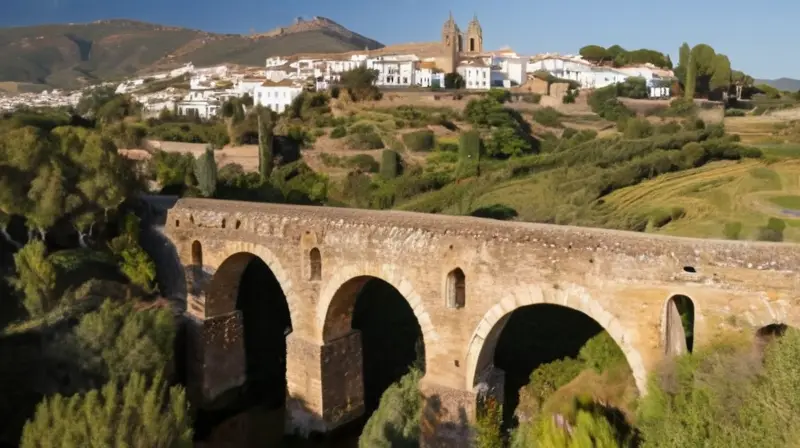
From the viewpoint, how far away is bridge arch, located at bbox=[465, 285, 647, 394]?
10.4 m

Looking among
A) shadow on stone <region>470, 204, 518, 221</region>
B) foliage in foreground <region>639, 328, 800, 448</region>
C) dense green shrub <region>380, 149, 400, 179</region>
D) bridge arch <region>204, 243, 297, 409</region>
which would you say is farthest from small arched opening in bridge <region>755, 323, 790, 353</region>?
dense green shrub <region>380, 149, 400, 179</region>

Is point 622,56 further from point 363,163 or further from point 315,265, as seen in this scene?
point 315,265

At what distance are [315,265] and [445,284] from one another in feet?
12.9

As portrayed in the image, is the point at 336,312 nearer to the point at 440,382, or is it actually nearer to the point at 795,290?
the point at 440,382

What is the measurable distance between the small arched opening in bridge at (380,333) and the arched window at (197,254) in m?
4.68

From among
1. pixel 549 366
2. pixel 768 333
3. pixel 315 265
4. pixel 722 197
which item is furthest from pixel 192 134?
pixel 768 333

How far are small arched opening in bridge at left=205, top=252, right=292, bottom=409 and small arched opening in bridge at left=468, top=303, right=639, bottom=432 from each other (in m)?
6.76

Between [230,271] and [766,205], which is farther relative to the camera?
[766,205]

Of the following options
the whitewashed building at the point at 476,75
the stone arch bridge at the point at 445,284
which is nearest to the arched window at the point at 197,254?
the stone arch bridge at the point at 445,284

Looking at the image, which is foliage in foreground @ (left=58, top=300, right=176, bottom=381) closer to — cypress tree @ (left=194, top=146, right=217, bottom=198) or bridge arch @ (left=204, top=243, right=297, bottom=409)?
bridge arch @ (left=204, top=243, right=297, bottom=409)

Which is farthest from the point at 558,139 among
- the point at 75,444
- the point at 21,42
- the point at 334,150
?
the point at 21,42

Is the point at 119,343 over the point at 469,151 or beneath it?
beneath

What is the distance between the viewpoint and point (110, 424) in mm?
9789

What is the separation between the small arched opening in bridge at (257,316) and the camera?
1773cm
